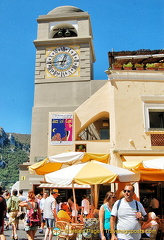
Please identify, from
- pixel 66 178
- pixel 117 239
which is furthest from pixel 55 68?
pixel 117 239

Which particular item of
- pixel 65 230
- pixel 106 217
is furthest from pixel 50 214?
pixel 106 217

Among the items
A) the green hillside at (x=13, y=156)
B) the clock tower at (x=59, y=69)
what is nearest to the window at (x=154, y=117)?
the clock tower at (x=59, y=69)

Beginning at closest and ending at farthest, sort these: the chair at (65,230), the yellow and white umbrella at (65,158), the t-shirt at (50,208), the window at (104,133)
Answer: the chair at (65,230) → the t-shirt at (50,208) → the yellow and white umbrella at (65,158) → the window at (104,133)

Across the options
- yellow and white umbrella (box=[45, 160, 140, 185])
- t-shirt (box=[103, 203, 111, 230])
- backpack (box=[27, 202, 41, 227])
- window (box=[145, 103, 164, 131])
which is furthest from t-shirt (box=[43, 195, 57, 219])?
window (box=[145, 103, 164, 131])

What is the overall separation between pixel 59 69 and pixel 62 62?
24.6 inches

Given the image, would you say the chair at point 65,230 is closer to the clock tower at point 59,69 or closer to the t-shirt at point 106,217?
the t-shirt at point 106,217

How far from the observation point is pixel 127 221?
14.6 ft

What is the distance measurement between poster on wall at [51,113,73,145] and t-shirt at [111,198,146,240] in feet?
35.6

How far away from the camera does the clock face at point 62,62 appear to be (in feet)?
72.6

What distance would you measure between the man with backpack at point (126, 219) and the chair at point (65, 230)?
3.67 m

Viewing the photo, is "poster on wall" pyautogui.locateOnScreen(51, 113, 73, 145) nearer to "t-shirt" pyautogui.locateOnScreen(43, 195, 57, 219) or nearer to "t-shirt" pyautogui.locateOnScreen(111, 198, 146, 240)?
"t-shirt" pyautogui.locateOnScreen(43, 195, 57, 219)

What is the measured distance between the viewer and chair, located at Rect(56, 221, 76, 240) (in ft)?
26.4

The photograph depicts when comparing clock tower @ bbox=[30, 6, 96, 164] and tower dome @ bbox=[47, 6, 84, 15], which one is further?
tower dome @ bbox=[47, 6, 84, 15]

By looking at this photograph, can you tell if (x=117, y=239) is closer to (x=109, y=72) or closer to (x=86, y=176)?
(x=86, y=176)
